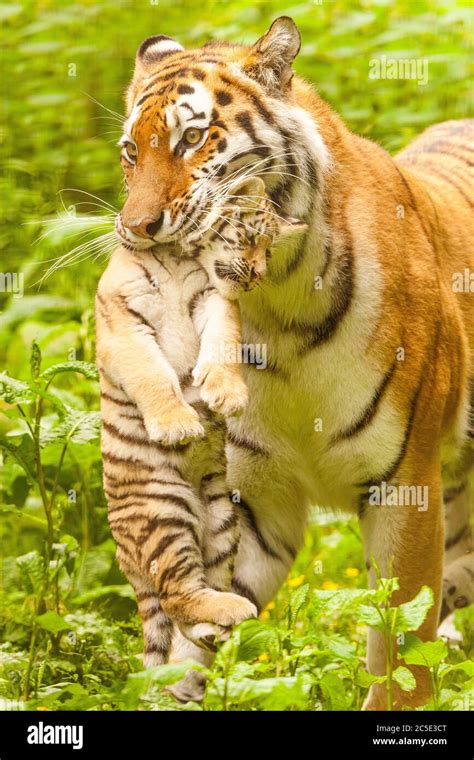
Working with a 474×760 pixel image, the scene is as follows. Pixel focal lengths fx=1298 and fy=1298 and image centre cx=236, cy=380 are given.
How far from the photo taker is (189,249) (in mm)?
2992

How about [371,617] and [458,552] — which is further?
[458,552]

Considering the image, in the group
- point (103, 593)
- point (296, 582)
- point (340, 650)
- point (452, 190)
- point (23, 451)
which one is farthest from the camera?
point (296, 582)

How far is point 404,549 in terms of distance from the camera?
3.78m

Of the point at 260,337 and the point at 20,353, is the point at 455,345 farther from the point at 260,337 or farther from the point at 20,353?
the point at 20,353

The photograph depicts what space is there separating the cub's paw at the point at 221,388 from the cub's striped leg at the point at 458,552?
2.18m

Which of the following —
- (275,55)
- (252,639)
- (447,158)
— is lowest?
(252,639)

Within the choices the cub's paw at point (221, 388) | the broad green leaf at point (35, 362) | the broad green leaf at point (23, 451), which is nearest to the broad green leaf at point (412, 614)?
the cub's paw at point (221, 388)

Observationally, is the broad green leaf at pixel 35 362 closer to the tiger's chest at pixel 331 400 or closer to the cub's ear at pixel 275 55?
the tiger's chest at pixel 331 400

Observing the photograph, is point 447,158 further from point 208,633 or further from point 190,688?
point 208,633

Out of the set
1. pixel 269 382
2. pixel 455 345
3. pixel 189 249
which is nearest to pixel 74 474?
pixel 269 382

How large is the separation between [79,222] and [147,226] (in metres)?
0.48

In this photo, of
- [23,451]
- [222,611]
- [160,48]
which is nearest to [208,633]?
[222,611]

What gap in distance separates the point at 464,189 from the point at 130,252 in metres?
1.89

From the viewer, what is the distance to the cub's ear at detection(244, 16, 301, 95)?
128 inches
